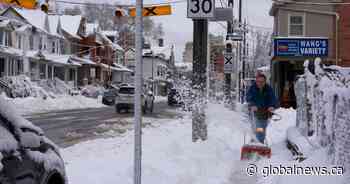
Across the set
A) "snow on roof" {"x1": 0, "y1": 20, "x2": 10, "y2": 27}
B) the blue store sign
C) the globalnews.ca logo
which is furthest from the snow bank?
"snow on roof" {"x1": 0, "y1": 20, "x2": 10, "y2": 27}

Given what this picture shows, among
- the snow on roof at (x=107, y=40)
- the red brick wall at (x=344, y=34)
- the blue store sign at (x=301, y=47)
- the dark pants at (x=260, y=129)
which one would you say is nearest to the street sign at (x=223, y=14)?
the dark pants at (x=260, y=129)

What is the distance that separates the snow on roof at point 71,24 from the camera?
203 ft

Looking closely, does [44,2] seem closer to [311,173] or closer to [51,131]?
[51,131]

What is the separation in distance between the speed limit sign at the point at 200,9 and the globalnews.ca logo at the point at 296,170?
146 inches

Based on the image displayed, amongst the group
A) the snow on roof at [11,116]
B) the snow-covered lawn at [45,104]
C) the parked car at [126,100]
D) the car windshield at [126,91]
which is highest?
the snow on roof at [11,116]

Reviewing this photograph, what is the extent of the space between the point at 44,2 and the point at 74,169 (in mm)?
9572

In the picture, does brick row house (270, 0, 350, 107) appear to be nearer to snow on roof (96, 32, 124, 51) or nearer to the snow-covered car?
the snow-covered car

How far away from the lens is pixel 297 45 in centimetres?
2988

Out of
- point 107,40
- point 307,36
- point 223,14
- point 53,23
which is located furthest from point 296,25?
point 107,40

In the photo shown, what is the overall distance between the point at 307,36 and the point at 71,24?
37380mm

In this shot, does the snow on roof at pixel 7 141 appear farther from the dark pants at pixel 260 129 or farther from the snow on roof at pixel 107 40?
the snow on roof at pixel 107 40

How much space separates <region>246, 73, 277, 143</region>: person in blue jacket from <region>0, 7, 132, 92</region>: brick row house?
3384cm

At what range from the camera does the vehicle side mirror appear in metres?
4.25

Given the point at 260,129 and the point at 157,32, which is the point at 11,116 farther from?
the point at 157,32
